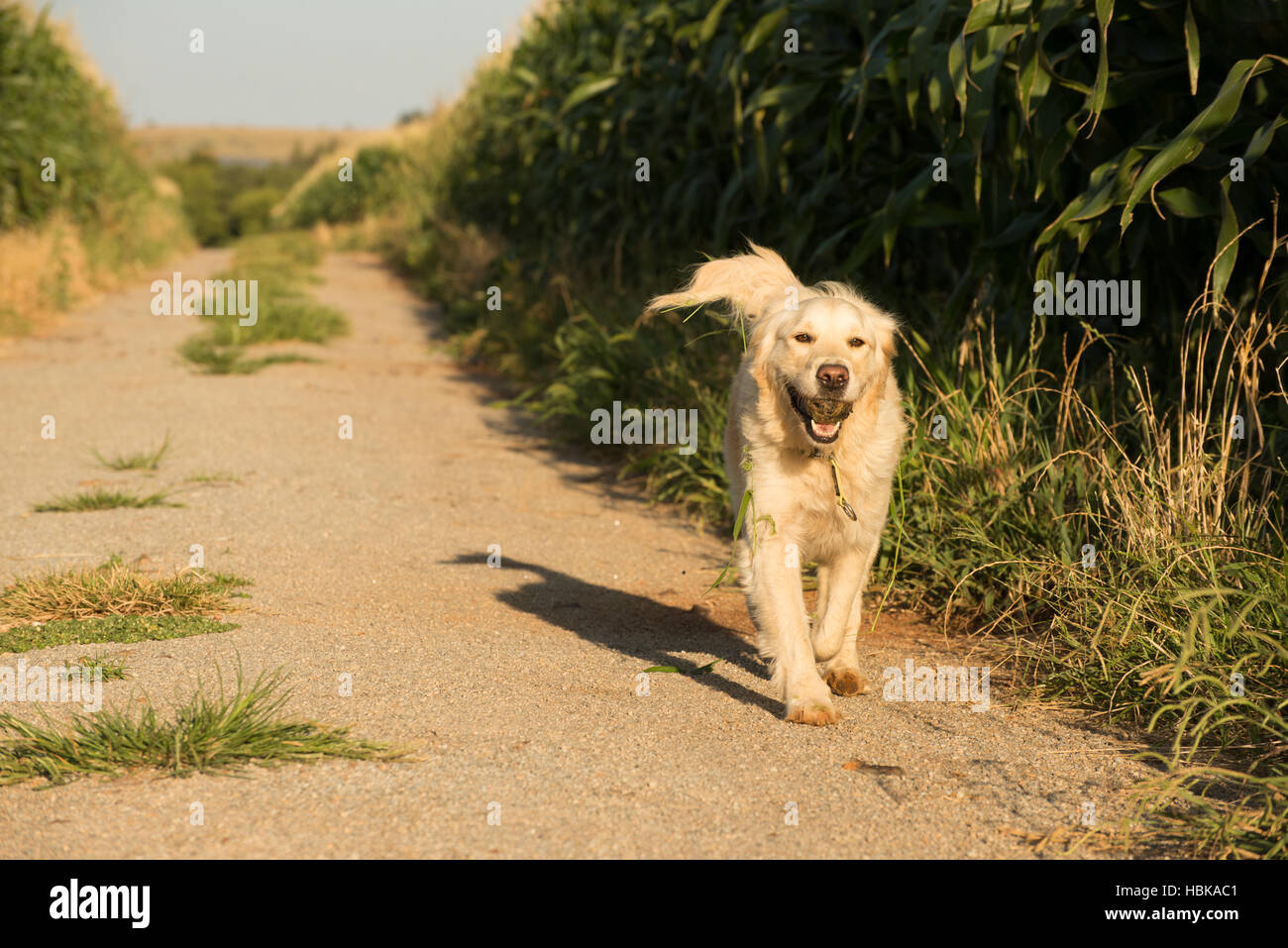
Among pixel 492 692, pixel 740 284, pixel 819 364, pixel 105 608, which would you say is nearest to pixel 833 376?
pixel 819 364

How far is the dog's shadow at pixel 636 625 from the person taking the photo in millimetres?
3930

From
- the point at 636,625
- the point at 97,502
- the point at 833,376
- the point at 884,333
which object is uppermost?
the point at 884,333

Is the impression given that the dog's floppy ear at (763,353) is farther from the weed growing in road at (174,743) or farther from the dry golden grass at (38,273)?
the dry golden grass at (38,273)

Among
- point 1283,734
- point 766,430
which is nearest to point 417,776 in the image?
point 766,430

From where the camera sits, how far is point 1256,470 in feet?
13.6

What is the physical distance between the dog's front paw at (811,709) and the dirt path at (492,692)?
0.20 ft

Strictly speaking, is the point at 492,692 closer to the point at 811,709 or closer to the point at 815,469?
the point at 811,709

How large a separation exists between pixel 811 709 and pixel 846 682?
14.8 inches

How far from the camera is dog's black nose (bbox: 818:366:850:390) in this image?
139 inches

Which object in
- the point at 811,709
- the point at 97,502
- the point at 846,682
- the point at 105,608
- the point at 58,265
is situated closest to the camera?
the point at 811,709

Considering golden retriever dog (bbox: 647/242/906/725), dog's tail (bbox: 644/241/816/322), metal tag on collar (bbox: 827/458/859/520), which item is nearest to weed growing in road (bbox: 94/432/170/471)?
dog's tail (bbox: 644/241/816/322)

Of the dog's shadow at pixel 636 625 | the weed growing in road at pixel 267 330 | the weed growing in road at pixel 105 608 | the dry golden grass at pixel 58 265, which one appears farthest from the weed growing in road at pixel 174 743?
the dry golden grass at pixel 58 265

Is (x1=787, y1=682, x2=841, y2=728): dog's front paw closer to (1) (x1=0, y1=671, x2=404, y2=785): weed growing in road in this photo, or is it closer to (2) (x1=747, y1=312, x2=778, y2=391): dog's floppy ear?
(2) (x1=747, y1=312, x2=778, y2=391): dog's floppy ear

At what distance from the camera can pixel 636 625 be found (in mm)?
4527
